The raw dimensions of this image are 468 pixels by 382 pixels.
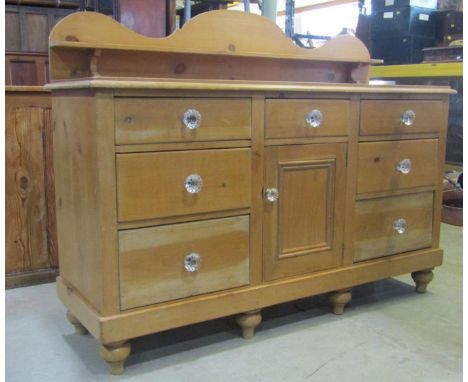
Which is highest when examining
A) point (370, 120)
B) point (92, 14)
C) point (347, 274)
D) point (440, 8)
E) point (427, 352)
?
point (440, 8)

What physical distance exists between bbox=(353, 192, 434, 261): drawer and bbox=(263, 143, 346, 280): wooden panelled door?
0.09 metres

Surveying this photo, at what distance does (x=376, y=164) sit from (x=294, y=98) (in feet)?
1.31

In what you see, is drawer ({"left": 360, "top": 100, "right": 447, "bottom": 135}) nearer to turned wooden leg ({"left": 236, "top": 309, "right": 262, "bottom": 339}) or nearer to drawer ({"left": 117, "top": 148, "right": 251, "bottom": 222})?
drawer ({"left": 117, "top": 148, "right": 251, "bottom": 222})

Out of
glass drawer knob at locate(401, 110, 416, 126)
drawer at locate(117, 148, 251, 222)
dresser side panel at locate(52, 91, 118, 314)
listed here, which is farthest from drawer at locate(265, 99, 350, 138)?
dresser side panel at locate(52, 91, 118, 314)

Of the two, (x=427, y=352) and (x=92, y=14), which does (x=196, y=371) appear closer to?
(x=427, y=352)

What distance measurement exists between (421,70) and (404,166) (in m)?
2.19

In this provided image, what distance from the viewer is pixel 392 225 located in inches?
74.3

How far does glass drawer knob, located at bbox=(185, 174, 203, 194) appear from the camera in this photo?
1447 millimetres

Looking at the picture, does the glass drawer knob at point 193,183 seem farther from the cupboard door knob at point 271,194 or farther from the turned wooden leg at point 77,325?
the turned wooden leg at point 77,325

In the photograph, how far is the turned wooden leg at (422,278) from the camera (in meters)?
2.02

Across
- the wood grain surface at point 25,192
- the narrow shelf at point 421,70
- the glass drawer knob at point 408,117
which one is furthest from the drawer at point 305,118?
the narrow shelf at point 421,70

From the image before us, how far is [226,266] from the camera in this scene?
1.56m

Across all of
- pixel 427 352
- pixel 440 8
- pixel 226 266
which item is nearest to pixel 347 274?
pixel 427 352

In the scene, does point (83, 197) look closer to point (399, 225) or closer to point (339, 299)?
point (339, 299)
